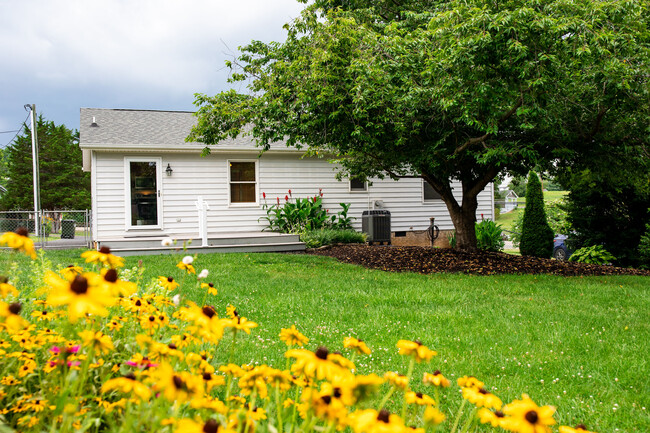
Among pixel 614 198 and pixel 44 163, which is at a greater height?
pixel 44 163

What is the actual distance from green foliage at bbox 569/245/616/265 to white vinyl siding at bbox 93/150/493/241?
4.85 metres

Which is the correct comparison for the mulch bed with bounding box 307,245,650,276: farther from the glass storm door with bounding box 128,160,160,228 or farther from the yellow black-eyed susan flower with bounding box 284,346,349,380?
the yellow black-eyed susan flower with bounding box 284,346,349,380

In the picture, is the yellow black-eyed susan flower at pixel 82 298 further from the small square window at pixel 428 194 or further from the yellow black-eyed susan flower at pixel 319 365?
the small square window at pixel 428 194

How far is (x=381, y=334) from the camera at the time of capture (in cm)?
385

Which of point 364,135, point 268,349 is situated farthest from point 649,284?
point 268,349

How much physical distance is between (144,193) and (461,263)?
8.23 m

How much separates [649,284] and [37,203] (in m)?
20.5

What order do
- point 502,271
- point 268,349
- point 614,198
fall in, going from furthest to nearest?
1. point 614,198
2. point 502,271
3. point 268,349

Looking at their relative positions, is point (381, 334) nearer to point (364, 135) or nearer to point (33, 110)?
point (364, 135)

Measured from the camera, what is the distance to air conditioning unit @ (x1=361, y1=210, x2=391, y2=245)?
1261 centimetres

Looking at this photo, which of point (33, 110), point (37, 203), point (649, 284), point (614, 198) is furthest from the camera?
point (33, 110)

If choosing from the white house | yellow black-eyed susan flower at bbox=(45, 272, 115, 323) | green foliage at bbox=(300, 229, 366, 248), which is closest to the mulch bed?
green foliage at bbox=(300, 229, 366, 248)

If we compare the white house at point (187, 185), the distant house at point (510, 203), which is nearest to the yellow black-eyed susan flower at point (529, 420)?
the white house at point (187, 185)

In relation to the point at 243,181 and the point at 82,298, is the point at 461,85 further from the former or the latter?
the point at 243,181
